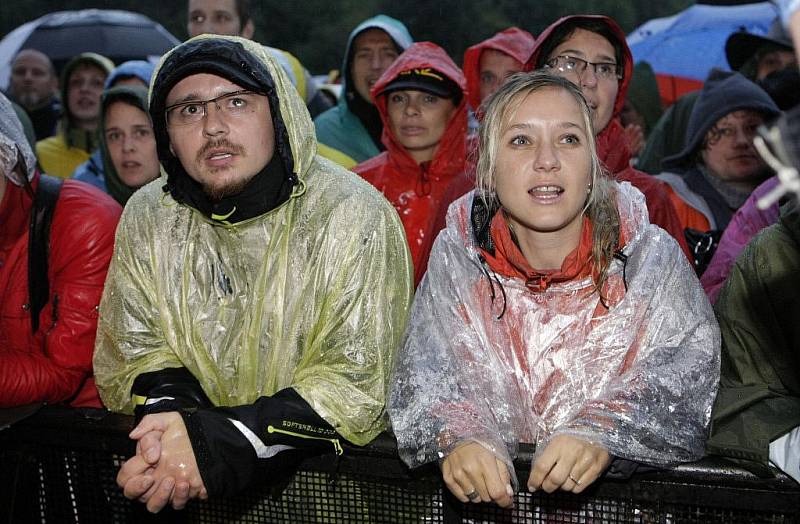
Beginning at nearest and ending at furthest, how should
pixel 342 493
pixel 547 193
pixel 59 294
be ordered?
pixel 342 493 → pixel 547 193 → pixel 59 294

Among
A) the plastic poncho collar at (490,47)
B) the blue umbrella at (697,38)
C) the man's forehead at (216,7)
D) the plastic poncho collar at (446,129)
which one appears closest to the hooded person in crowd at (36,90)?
the man's forehead at (216,7)

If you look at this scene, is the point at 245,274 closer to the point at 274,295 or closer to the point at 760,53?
the point at 274,295

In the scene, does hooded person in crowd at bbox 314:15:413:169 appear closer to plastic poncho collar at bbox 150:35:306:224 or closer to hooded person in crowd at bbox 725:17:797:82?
hooded person in crowd at bbox 725:17:797:82

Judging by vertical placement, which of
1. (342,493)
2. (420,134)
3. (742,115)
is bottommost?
(342,493)

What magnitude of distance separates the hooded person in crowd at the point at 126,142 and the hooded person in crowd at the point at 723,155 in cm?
272

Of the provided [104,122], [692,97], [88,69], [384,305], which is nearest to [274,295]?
[384,305]

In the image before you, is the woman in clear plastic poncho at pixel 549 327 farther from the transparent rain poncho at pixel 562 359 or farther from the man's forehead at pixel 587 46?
the man's forehead at pixel 587 46

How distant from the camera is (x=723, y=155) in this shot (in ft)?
16.4

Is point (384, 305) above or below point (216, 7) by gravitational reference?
below

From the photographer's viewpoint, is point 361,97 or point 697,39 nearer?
point 361,97

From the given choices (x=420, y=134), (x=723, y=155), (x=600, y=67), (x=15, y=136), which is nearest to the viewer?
(x=15, y=136)

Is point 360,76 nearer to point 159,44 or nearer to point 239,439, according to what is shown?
point 239,439

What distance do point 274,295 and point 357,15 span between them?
11573 millimetres

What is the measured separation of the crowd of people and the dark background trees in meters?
8.82
